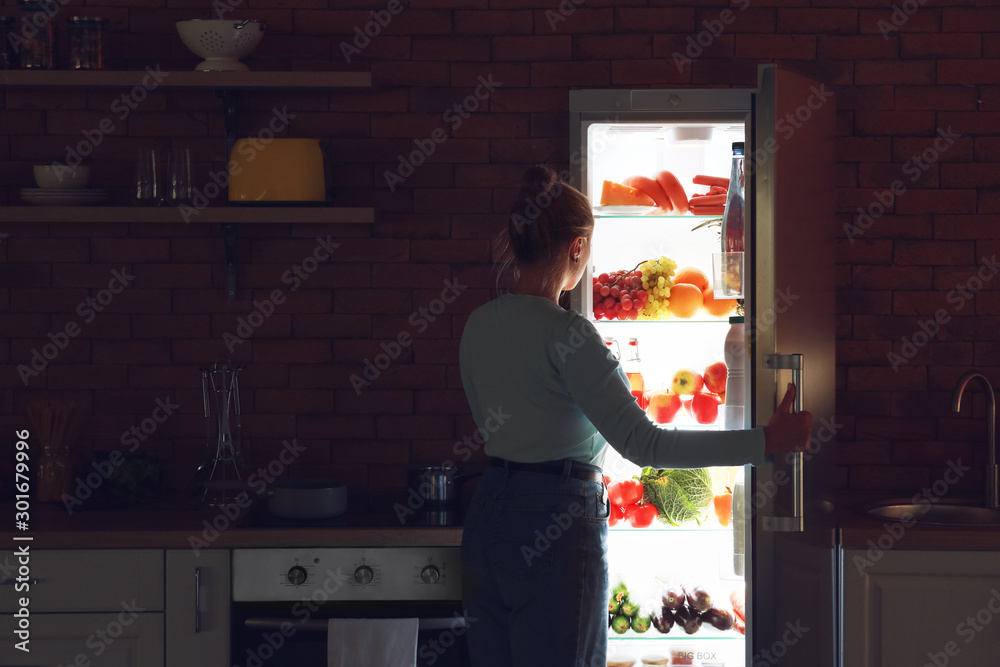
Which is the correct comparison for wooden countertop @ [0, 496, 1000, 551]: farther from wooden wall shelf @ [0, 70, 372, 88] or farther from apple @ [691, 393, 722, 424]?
wooden wall shelf @ [0, 70, 372, 88]

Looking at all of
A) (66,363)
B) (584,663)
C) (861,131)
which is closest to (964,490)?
(861,131)

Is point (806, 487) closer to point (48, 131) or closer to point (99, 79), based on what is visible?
point (99, 79)

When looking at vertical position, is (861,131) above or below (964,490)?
above

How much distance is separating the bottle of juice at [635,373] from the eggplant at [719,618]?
21.9 inches

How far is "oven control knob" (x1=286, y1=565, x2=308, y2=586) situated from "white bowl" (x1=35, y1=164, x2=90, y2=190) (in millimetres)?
1247

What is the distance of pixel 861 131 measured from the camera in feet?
8.73

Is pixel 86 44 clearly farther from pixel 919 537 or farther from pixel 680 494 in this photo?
pixel 919 537

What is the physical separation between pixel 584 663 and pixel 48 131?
2.16 m

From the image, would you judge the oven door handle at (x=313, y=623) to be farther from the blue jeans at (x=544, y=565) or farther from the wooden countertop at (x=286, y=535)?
the blue jeans at (x=544, y=565)

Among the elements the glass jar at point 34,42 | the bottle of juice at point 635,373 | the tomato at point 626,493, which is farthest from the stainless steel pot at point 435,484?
the glass jar at point 34,42

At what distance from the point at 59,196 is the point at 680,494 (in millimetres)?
1872

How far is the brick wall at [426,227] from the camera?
2.64 metres

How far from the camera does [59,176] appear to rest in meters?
2.50

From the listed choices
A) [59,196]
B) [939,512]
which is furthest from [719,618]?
[59,196]
